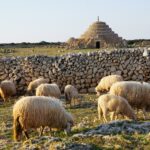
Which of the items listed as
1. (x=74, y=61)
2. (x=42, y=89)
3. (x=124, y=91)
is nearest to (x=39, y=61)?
(x=74, y=61)

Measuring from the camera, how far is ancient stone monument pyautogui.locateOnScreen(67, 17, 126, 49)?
5269 cm

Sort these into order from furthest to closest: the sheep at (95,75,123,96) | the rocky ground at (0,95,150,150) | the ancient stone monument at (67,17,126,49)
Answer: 1. the ancient stone monument at (67,17,126,49)
2. the sheep at (95,75,123,96)
3. the rocky ground at (0,95,150,150)

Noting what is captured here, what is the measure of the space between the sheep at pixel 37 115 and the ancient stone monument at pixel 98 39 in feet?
133

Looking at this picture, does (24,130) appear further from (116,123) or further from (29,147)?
(29,147)

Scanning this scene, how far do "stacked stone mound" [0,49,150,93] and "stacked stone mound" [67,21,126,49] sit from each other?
25394 millimetres

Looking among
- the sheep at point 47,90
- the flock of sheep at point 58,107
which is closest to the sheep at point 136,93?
the flock of sheep at point 58,107

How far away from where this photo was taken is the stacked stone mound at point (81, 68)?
25.4 m

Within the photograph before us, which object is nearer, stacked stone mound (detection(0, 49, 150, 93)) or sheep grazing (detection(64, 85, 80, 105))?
sheep grazing (detection(64, 85, 80, 105))

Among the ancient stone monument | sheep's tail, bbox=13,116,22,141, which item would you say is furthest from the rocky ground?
the ancient stone monument

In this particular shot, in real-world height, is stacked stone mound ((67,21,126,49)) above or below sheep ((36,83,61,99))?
above

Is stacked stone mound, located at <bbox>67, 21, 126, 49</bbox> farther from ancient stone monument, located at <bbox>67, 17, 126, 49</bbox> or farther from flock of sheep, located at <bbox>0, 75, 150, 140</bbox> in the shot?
flock of sheep, located at <bbox>0, 75, 150, 140</bbox>

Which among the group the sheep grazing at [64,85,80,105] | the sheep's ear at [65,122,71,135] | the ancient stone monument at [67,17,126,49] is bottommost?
the sheep grazing at [64,85,80,105]

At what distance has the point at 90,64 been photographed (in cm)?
2589

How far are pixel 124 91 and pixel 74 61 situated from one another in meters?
11.3
